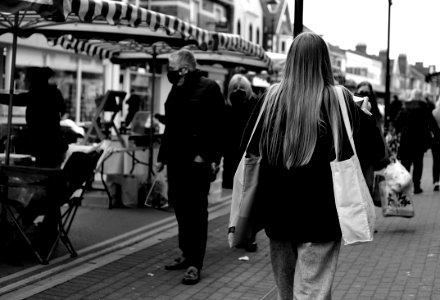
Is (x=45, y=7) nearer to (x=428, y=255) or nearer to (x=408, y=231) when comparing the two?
(x=428, y=255)

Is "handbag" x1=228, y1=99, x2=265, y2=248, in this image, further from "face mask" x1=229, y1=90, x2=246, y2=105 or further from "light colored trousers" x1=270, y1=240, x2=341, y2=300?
"face mask" x1=229, y1=90, x2=246, y2=105

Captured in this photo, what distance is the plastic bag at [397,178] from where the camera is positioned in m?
9.27

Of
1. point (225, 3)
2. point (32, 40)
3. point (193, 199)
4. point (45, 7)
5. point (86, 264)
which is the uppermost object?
point (225, 3)

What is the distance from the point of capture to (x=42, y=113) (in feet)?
25.4

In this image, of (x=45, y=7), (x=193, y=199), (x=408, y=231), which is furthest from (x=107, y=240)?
(x=408, y=231)

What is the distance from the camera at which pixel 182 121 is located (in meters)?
6.42

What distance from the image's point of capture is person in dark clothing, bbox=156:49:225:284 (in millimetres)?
6395

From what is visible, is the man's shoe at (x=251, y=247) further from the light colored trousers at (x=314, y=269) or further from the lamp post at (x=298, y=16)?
the light colored trousers at (x=314, y=269)

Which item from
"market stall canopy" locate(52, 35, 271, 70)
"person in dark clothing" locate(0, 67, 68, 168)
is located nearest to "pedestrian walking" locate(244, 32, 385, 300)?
"person in dark clothing" locate(0, 67, 68, 168)

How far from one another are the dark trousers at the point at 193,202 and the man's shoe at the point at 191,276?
0.06 metres

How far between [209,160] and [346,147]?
2877 mm

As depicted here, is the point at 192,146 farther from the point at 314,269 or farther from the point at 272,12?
the point at 272,12

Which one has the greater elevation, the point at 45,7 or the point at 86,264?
the point at 45,7

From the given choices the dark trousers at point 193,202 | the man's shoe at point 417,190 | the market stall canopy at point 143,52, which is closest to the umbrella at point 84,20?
the market stall canopy at point 143,52
